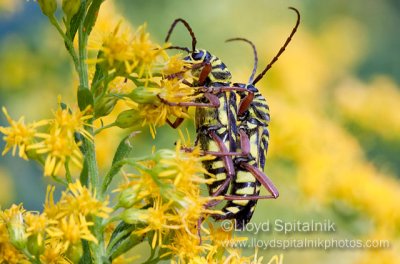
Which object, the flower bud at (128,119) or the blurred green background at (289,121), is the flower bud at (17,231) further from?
the blurred green background at (289,121)

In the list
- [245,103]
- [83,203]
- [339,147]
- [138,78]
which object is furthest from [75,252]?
[339,147]

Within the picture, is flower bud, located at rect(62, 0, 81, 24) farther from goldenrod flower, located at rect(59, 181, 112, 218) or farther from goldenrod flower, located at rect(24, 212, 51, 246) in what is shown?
goldenrod flower, located at rect(24, 212, 51, 246)

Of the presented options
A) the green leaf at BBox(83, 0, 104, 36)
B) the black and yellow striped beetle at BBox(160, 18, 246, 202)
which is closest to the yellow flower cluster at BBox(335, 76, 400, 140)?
the black and yellow striped beetle at BBox(160, 18, 246, 202)

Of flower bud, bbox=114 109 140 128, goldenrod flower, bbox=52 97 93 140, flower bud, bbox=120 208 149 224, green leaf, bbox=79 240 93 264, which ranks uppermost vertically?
goldenrod flower, bbox=52 97 93 140

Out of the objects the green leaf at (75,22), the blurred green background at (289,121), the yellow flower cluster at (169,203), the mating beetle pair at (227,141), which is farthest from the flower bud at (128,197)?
the blurred green background at (289,121)

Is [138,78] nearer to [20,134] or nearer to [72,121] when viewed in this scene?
[72,121]

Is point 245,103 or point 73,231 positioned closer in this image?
point 73,231
